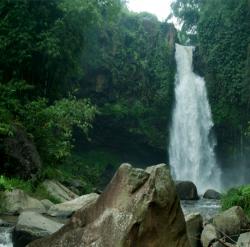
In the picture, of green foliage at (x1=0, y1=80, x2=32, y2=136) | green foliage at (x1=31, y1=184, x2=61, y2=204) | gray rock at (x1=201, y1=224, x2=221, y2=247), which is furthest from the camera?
green foliage at (x1=0, y1=80, x2=32, y2=136)

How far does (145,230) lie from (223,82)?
3017 centimetres

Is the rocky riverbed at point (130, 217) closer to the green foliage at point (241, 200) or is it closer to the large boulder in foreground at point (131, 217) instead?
the large boulder in foreground at point (131, 217)

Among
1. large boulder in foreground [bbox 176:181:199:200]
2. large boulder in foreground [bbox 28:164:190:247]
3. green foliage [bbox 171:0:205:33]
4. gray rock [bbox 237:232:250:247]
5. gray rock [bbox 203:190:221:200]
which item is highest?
green foliage [bbox 171:0:205:33]

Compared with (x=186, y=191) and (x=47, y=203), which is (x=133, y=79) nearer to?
(x=186, y=191)

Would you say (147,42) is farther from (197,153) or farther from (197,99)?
(197,153)

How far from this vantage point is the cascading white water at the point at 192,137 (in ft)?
108

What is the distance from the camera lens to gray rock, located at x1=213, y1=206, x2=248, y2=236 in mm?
10367

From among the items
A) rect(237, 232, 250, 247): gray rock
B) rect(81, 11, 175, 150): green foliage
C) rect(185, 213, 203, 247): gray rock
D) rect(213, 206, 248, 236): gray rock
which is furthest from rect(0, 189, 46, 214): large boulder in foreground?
rect(81, 11, 175, 150): green foliage

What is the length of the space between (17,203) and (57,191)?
3.59 metres

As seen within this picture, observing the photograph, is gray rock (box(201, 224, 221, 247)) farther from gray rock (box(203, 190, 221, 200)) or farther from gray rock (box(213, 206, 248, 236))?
gray rock (box(203, 190, 221, 200))

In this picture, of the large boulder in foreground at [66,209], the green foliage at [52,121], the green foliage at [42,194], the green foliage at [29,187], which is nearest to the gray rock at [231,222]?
the large boulder in foreground at [66,209]

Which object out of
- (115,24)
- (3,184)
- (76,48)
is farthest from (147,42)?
(3,184)

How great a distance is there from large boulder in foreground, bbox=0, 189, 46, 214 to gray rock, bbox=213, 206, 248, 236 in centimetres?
428

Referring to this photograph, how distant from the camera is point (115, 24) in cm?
3353
